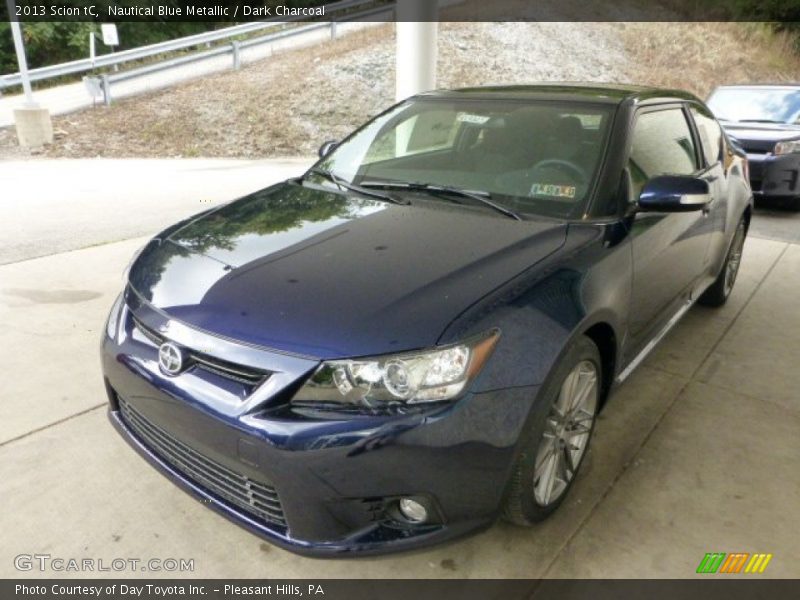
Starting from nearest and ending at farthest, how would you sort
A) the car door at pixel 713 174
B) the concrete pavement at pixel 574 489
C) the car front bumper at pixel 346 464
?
the car front bumper at pixel 346 464 < the concrete pavement at pixel 574 489 < the car door at pixel 713 174

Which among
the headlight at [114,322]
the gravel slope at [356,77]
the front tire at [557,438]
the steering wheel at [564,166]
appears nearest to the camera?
the front tire at [557,438]

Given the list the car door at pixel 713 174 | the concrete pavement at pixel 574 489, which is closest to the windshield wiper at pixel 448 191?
the concrete pavement at pixel 574 489

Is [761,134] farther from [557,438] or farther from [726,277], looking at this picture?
[557,438]

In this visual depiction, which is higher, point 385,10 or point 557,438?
point 385,10

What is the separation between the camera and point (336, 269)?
2213 millimetres

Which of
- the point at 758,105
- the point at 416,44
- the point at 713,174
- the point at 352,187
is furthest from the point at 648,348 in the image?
the point at 758,105

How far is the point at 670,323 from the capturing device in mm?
3393

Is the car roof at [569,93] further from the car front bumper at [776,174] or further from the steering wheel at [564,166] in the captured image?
the car front bumper at [776,174]

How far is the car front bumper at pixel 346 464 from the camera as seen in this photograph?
5.89ft

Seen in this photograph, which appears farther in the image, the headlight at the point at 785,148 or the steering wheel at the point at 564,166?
the headlight at the point at 785,148

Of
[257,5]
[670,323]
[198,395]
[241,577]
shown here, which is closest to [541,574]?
[241,577]

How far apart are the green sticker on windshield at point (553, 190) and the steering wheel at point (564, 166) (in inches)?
2.7

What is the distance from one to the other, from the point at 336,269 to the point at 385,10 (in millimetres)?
19547

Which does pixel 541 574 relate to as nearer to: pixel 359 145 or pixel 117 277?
pixel 359 145
